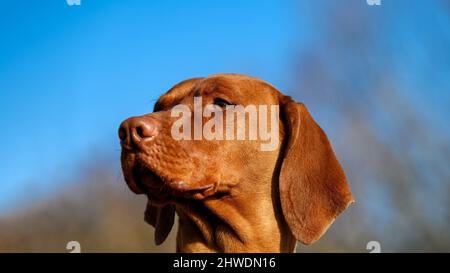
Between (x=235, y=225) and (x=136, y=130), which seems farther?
(x=235, y=225)

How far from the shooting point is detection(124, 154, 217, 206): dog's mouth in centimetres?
364

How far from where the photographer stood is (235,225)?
4.08 meters

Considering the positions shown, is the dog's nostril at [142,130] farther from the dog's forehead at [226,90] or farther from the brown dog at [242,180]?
the dog's forehead at [226,90]

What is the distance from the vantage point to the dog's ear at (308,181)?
13.4ft

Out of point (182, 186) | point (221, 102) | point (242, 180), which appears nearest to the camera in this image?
point (182, 186)

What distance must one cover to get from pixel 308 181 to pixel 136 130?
1530 mm

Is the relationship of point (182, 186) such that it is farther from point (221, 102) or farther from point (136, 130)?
point (221, 102)

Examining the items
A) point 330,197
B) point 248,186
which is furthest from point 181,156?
point 330,197

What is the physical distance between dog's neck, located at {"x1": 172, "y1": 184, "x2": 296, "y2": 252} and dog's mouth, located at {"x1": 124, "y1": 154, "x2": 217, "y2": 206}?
0.19 metres

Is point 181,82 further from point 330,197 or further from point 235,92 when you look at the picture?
point 330,197

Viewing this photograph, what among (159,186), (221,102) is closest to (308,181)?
(221,102)

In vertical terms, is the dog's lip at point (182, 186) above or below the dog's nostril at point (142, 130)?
below

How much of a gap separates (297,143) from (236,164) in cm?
58

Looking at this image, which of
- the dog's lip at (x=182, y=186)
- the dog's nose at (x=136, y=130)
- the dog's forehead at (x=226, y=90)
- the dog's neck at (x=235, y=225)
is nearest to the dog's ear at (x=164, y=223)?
the dog's neck at (x=235, y=225)
